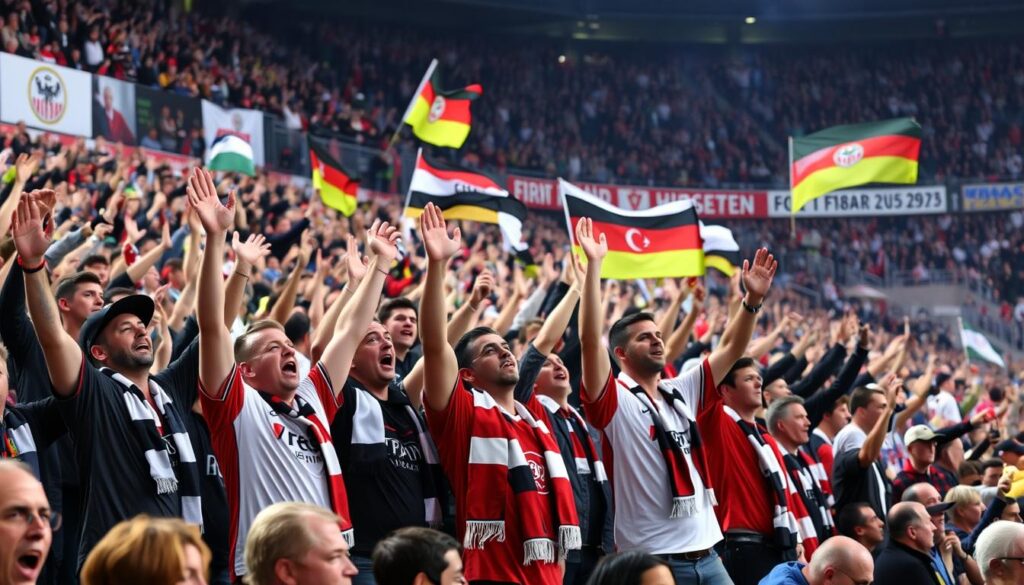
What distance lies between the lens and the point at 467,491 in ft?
19.2

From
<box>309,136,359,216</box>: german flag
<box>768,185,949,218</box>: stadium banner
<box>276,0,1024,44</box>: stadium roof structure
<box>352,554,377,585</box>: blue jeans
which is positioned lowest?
<box>352,554,377,585</box>: blue jeans

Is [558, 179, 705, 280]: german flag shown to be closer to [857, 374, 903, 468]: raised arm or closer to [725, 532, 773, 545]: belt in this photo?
[857, 374, 903, 468]: raised arm

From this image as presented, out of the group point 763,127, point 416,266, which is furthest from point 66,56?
point 763,127

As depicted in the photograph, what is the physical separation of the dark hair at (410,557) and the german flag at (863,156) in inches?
441

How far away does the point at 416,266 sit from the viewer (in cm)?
1494

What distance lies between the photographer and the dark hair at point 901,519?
24.5ft

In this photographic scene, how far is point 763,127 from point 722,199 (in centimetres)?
376

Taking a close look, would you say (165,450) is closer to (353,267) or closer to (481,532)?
(481,532)

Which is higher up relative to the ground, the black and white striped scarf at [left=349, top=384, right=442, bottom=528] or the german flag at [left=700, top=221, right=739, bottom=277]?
the german flag at [left=700, top=221, right=739, bottom=277]

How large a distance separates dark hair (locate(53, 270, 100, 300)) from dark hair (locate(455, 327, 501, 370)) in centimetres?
164

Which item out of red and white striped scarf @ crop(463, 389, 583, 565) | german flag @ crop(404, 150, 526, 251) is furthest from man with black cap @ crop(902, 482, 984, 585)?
german flag @ crop(404, 150, 526, 251)

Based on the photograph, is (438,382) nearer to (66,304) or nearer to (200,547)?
(66,304)

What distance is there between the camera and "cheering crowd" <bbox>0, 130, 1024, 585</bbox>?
4461mm

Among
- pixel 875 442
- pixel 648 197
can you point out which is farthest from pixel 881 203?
pixel 875 442
